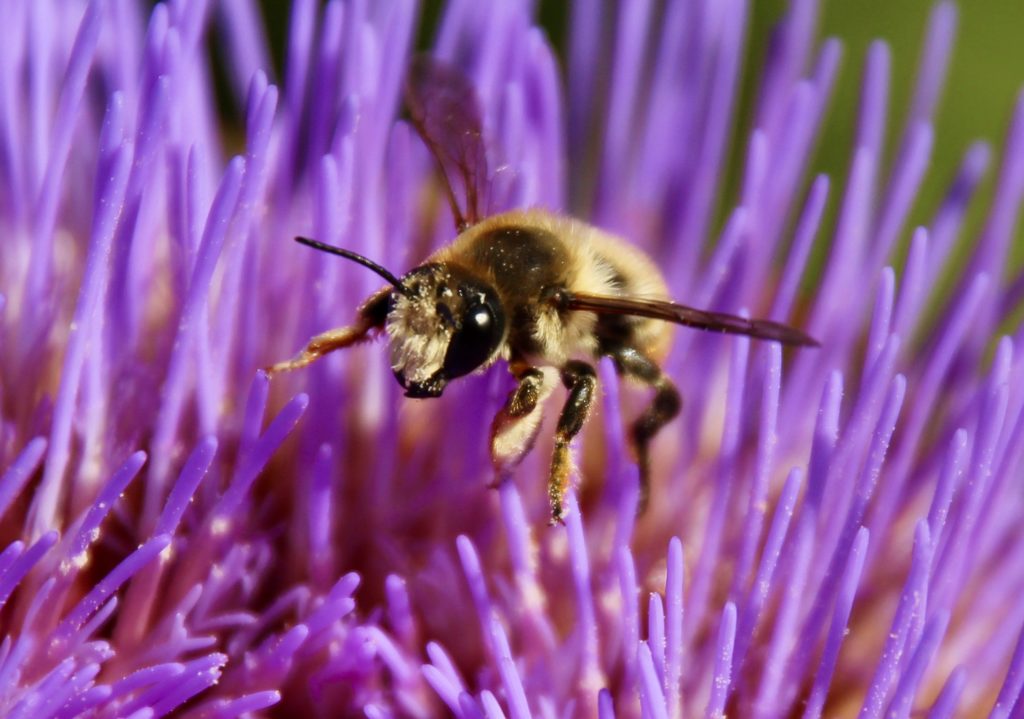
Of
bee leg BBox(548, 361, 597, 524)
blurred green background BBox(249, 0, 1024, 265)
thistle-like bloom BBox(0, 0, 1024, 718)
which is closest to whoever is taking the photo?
thistle-like bloom BBox(0, 0, 1024, 718)

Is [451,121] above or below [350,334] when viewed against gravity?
above

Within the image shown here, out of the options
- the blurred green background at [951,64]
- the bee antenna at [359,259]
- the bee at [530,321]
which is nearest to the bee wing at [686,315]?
the bee at [530,321]

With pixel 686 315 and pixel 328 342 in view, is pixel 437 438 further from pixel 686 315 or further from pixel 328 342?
pixel 686 315

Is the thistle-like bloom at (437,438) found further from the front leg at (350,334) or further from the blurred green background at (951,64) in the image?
the blurred green background at (951,64)

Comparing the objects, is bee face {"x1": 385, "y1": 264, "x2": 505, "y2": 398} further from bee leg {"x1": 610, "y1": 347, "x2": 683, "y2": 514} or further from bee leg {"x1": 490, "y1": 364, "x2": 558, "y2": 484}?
bee leg {"x1": 610, "y1": 347, "x2": 683, "y2": 514}

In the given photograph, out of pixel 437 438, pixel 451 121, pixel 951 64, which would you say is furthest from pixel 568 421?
pixel 951 64

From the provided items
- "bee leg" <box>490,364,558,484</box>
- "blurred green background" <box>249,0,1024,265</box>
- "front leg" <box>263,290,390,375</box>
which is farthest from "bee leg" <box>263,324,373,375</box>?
"blurred green background" <box>249,0,1024,265</box>

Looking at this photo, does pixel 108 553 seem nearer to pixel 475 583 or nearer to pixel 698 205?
pixel 475 583
